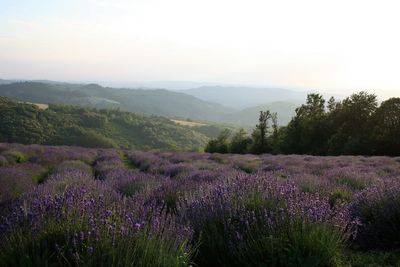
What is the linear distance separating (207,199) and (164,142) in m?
112

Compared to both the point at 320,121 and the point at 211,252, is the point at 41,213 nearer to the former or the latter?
the point at 211,252

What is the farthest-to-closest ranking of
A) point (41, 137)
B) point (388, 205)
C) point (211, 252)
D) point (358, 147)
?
1. point (41, 137)
2. point (358, 147)
3. point (388, 205)
4. point (211, 252)

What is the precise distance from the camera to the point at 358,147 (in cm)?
3481

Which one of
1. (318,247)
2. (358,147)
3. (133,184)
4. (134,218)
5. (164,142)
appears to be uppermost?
(134,218)

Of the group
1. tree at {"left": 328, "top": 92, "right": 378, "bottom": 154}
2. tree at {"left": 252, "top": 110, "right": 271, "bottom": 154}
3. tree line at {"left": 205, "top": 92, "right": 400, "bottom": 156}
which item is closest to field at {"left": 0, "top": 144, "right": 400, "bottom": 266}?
tree line at {"left": 205, "top": 92, "right": 400, "bottom": 156}

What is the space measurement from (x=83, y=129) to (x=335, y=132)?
68982mm

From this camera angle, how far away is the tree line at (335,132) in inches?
1362

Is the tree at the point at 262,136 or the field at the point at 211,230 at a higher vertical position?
the field at the point at 211,230

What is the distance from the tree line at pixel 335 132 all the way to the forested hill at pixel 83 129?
17973 millimetres

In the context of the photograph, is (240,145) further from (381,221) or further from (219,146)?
(381,221)

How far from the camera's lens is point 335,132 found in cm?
4338

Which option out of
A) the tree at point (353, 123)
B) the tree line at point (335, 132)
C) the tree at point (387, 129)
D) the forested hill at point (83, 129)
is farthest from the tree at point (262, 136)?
the forested hill at point (83, 129)

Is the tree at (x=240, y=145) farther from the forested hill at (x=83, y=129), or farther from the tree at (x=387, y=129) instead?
the tree at (x=387, y=129)

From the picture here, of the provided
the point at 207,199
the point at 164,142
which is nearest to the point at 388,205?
the point at 207,199
